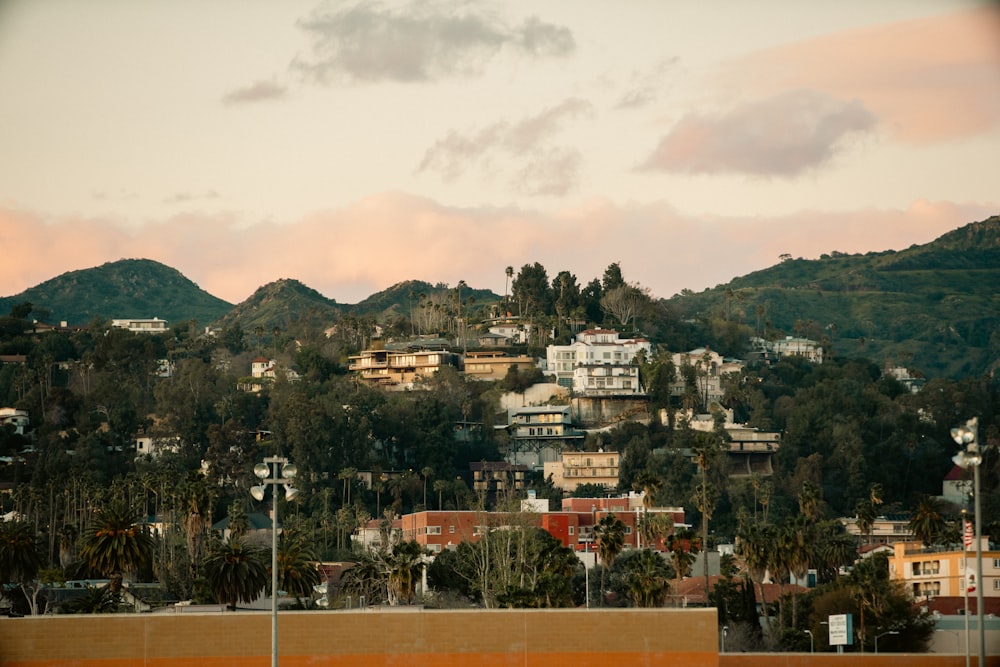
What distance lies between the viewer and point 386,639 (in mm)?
45406

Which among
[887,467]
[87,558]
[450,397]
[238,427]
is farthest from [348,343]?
[87,558]

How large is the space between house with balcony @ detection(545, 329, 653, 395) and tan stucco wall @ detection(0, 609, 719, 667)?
120 metres

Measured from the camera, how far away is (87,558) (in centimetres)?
7562

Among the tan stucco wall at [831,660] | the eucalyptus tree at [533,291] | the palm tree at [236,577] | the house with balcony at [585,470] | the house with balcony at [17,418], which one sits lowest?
the tan stucco wall at [831,660]

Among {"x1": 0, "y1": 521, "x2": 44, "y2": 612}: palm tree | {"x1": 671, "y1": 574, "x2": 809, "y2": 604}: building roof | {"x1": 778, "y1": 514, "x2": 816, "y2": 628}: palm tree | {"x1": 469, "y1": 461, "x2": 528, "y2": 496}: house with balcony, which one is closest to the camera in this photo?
{"x1": 0, "y1": 521, "x2": 44, "y2": 612}: palm tree

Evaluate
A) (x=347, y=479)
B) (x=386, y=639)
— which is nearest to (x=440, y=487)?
(x=347, y=479)

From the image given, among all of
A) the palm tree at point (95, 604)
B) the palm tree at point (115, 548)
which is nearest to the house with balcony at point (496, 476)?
the palm tree at point (115, 548)

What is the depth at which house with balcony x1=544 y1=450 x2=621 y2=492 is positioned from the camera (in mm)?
146875

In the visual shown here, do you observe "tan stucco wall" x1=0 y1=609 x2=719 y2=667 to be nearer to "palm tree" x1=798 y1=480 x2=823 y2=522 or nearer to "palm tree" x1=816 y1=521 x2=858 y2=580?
"palm tree" x1=816 y1=521 x2=858 y2=580

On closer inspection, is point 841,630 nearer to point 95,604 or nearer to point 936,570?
point 936,570

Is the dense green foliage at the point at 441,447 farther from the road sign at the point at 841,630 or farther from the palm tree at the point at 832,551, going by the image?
the road sign at the point at 841,630

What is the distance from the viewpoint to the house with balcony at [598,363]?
166250mm

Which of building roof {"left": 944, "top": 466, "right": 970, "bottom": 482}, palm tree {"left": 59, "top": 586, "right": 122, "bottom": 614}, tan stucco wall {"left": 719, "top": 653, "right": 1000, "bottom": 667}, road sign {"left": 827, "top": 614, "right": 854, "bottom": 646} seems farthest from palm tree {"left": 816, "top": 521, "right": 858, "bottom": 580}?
tan stucco wall {"left": 719, "top": 653, "right": 1000, "bottom": 667}

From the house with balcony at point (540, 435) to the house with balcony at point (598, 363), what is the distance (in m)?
4.81
